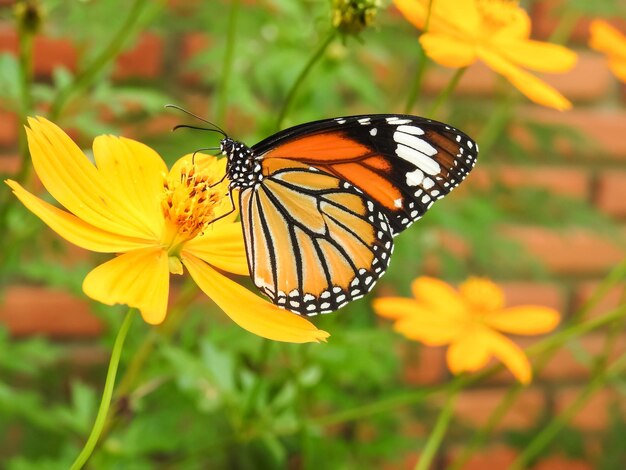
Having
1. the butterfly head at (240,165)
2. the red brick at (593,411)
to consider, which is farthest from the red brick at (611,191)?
the butterfly head at (240,165)

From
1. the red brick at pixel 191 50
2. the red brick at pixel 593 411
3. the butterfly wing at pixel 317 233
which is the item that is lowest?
the red brick at pixel 593 411

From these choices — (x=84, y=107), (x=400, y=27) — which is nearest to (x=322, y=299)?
(x=84, y=107)

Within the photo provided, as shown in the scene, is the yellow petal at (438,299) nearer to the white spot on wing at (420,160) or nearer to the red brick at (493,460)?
the white spot on wing at (420,160)

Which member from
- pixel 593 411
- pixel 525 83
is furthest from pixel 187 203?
pixel 593 411

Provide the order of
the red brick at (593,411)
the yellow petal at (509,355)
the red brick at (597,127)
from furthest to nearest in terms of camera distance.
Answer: the red brick at (593,411), the red brick at (597,127), the yellow petal at (509,355)

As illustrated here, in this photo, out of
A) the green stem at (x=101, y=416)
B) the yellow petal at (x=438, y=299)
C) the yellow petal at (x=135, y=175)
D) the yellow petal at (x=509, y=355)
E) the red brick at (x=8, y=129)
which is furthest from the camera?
the red brick at (x=8, y=129)

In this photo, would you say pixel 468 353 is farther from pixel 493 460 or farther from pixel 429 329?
pixel 493 460

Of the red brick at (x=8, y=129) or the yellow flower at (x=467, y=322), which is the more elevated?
the yellow flower at (x=467, y=322)

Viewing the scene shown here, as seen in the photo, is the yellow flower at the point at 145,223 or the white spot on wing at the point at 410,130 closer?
the yellow flower at the point at 145,223

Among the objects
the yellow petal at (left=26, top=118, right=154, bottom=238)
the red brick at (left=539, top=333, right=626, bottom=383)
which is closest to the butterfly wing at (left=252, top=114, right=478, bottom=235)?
the yellow petal at (left=26, top=118, right=154, bottom=238)
